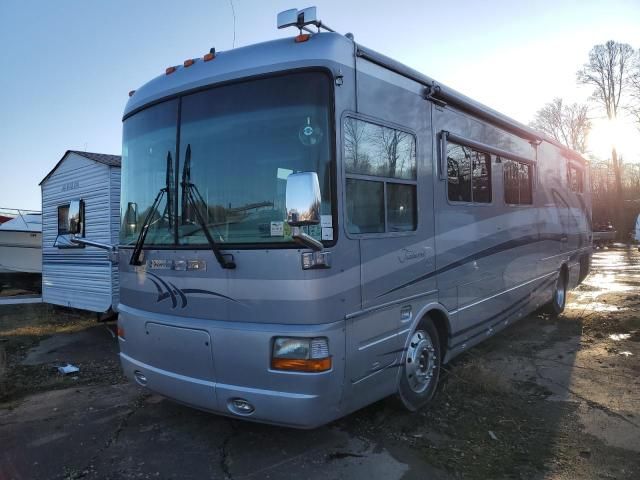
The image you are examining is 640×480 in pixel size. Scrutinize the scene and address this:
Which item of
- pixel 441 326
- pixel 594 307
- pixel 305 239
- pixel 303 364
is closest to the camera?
pixel 305 239

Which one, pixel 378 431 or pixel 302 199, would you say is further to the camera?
pixel 378 431

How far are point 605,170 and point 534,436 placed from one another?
42.0m

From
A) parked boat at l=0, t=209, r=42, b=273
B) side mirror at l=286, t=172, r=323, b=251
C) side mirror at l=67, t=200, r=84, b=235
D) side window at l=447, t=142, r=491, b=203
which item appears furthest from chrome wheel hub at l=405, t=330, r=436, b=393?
parked boat at l=0, t=209, r=42, b=273

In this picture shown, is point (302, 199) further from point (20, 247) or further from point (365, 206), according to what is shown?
point (20, 247)

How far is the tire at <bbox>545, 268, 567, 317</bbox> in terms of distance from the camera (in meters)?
8.48

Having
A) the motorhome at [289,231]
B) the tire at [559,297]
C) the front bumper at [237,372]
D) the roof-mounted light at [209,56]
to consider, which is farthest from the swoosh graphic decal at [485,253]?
the roof-mounted light at [209,56]

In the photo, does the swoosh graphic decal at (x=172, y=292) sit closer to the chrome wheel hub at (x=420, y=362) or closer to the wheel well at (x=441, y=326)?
the chrome wheel hub at (x=420, y=362)

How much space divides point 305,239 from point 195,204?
1.08 meters

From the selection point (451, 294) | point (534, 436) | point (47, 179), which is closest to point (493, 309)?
point (451, 294)

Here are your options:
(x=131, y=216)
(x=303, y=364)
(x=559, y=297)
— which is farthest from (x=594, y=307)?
(x=131, y=216)

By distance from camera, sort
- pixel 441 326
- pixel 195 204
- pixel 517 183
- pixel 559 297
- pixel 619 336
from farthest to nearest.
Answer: pixel 559 297
pixel 619 336
pixel 517 183
pixel 441 326
pixel 195 204

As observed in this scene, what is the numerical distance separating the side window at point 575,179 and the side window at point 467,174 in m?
4.33

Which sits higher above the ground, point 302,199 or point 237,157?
point 237,157

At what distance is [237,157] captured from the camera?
348cm
